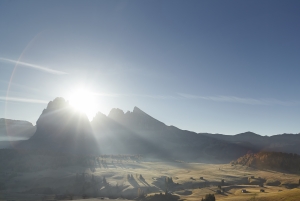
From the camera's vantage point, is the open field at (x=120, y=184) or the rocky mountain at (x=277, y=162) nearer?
the open field at (x=120, y=184)

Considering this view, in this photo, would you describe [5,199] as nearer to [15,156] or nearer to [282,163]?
[15,156]

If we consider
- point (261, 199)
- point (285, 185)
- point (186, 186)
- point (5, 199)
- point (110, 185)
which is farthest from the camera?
point (110, 185)

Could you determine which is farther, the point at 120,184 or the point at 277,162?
the point at 277,162

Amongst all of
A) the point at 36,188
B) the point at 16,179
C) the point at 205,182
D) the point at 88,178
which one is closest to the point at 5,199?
the point at 36,188

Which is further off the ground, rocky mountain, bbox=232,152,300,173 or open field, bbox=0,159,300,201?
rocky mountain, bbox=232,152,300,173

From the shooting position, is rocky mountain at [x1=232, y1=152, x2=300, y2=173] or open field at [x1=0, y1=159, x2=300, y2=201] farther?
rocky mountain at [x1=232, y1=152, x2=300, y2=173]

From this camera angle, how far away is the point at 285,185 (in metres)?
84.4

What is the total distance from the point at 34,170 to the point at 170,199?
120m

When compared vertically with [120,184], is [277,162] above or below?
above

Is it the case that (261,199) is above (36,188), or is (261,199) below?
above

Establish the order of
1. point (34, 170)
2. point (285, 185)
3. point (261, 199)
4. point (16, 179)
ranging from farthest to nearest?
point (34, 170), point (16, 179), point (285, 185), point (261, 199)

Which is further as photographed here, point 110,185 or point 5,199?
point 110,185

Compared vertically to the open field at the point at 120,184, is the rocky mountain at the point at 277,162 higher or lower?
higher

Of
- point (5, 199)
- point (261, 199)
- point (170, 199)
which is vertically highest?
point (261, 199)
